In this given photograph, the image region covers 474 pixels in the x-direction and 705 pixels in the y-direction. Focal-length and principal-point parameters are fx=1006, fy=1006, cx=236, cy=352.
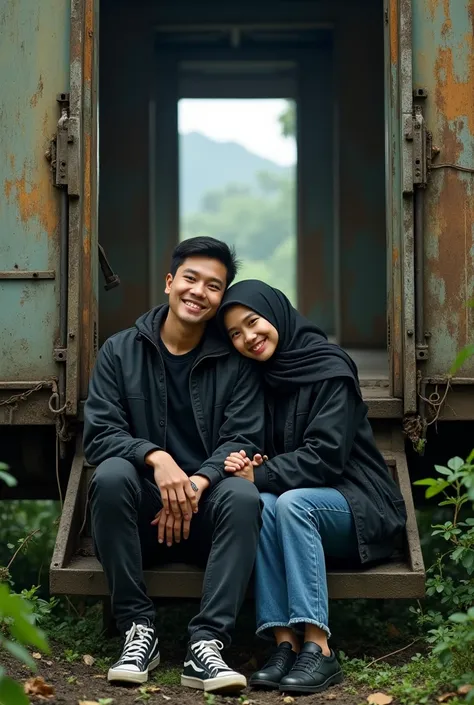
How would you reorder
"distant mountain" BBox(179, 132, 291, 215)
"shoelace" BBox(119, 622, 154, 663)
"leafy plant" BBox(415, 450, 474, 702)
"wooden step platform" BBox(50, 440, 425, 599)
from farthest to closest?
"distant mountain" BBox(179, 132, 291, 215)
"wooden step platform" BBox(50, 440, 425, 599)
"shoelace" BBox(119, 622, 154, 663)
"leafy plant" BBox(415, 450, 474, 702)

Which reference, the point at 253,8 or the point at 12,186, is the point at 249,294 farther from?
the point at 253,8

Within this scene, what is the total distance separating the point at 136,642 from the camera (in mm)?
3654

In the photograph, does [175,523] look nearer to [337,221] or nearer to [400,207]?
[400,207]

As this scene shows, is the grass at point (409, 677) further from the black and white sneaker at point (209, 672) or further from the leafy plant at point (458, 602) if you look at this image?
the black and white sneaker at point (209, 672)

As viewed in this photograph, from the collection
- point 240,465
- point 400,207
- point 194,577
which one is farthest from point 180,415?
point 400,207

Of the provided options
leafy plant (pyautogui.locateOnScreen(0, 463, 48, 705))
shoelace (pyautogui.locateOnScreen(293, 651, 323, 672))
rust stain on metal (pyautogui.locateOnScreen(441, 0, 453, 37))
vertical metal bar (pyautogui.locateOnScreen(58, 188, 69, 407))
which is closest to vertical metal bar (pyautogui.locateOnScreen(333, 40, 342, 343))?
rust stain on metal (pyautogui.locateOnScreen(441, 0, 453, 37))

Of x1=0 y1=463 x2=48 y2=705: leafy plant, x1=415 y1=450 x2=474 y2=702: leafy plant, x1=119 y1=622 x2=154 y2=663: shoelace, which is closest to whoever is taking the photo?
x1=0 y1=463 x2=48 y2=705: leafy plant

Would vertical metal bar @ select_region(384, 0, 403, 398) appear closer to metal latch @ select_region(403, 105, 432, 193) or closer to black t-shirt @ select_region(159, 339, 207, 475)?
metal latch @ select_region(403, 105, 432, 193)

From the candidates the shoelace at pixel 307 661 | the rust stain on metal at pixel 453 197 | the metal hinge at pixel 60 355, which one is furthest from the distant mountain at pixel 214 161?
the shoelace at pixel 307 661

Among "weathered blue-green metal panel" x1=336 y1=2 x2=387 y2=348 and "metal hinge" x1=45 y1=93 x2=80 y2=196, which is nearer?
"metal hinge" x1=45 y1=93 x2=80 y2=196

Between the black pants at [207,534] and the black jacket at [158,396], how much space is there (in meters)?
0.23

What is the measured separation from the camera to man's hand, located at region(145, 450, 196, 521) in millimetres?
3703

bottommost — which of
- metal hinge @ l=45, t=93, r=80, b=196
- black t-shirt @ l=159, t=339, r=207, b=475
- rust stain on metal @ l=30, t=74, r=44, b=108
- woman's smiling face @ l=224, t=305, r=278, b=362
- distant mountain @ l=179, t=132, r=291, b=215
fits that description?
black t-shirt @ l=159, t=339, r=207, b=475

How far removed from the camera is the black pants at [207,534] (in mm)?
3588
